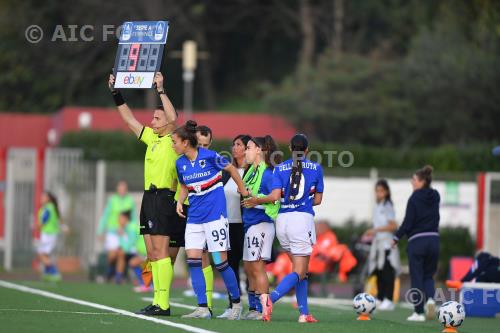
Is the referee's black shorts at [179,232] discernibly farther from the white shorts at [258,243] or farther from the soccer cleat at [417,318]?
the soccer cleat at [417,318]

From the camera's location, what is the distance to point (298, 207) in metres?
13.8

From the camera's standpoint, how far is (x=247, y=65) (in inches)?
2051

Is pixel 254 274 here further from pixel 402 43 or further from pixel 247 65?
pixel 247 65

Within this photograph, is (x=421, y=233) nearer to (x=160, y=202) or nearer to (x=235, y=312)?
(x=235, y=312)

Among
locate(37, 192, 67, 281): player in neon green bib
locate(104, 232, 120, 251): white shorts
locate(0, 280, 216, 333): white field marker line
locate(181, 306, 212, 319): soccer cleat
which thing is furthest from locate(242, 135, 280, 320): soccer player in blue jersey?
locate(37, 192, 67, 281): player in neon green bib

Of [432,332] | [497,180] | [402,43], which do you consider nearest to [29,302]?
[432,332]

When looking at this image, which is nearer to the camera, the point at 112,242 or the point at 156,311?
the point at 156,311

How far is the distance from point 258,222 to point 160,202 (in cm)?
121

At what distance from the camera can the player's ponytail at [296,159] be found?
13.6 m

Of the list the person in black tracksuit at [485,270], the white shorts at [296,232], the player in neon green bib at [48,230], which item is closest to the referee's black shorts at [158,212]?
the white shorts at [296,232]

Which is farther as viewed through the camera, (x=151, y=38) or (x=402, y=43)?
(x=402, y=43)

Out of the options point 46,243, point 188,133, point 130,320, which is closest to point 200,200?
point 188,133

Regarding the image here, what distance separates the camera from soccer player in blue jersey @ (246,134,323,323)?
13.6 meters

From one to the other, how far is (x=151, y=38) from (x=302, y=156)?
2.22 m
